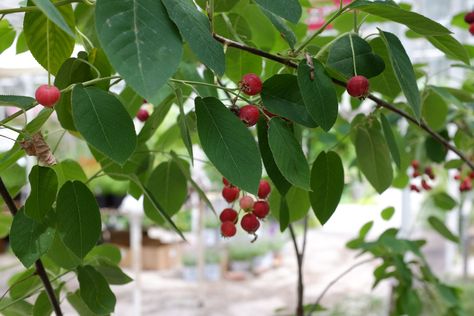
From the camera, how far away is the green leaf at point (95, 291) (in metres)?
0.52

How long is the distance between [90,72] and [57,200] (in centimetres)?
11

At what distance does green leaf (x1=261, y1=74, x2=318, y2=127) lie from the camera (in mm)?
414

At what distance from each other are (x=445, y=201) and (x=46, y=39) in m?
0.88

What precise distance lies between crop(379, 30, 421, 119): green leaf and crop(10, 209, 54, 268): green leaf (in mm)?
299

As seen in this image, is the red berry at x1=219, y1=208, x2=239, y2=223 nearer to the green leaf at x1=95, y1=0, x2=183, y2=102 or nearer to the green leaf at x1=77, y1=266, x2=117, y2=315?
the green leaf at x1=77, y1=266, x2=117, y2=315

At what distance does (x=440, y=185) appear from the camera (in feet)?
10.5

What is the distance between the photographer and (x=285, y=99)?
0.42 meters

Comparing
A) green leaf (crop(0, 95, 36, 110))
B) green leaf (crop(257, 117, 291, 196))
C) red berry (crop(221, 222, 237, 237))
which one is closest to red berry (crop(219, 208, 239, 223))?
red berry (crop(221, 222, 237, 237))

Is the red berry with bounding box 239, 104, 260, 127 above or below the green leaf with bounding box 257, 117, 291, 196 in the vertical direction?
above

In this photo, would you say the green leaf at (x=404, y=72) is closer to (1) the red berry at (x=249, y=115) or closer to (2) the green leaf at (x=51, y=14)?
(1) the red berry at (x=249, y=115)

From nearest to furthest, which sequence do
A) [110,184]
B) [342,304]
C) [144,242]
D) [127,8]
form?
[127,8] → [342,304] → [110,184] → [144,242]

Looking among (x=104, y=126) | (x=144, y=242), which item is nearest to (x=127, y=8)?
(x=104, y=126)

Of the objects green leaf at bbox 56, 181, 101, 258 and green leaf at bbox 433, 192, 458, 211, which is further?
green leaf at bbox 433, 192, 458, 211

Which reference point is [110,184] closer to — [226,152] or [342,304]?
[342,304]
